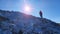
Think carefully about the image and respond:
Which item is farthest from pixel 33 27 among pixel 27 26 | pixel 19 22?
pixel 19 22

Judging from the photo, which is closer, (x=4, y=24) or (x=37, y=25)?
(x=4, y=24)

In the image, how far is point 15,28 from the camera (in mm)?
38844

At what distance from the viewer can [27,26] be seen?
41.2 metres

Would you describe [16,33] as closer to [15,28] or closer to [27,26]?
[15,28]

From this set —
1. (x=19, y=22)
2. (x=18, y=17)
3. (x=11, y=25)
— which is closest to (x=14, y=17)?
(x=18, y=17)

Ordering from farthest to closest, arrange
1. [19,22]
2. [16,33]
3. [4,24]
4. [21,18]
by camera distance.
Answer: [21,18], [19,22], [4,24], [16,33]

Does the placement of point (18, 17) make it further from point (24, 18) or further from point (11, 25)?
point (11, 25)

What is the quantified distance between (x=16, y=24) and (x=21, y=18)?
5.36 meters

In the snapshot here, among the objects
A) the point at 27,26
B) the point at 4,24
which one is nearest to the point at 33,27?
the point at 27,26

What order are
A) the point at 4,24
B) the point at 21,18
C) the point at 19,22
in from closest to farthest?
the point at 4,24 < the point at 19,22 < the point at 21,18

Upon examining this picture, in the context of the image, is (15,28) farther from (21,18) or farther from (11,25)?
(21,18)

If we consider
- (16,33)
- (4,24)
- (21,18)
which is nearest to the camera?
(16,33)

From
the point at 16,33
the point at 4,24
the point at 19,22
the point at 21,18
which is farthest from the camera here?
the point at 21,18

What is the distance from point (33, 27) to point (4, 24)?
7.13 meters
